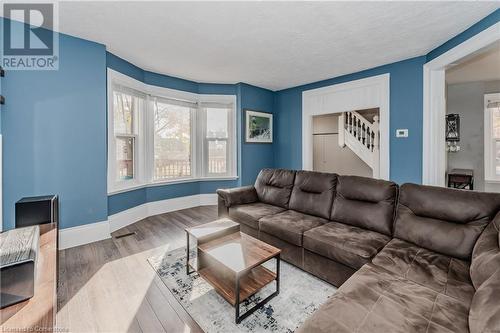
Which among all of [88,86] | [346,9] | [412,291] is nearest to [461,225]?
[412,291]

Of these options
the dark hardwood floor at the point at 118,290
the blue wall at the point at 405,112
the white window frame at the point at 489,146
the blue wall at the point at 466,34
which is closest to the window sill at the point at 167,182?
the dark hardwood floor at the point at 118,290

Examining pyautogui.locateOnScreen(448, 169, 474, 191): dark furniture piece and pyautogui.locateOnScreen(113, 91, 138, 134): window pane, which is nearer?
pyautogui.locateOnScreen(113, 91, 138, 134): window pane

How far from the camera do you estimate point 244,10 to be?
2279 mm

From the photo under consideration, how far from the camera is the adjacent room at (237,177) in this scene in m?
1.46

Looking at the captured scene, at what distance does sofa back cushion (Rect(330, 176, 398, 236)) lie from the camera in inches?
89.6

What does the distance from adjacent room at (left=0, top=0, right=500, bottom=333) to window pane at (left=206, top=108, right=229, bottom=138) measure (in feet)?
0.19

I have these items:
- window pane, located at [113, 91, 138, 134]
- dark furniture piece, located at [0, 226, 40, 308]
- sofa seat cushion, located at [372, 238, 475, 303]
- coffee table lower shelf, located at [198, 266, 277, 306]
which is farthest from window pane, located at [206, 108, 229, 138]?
dark furniture piece, located at [0, 226, 40, 308]

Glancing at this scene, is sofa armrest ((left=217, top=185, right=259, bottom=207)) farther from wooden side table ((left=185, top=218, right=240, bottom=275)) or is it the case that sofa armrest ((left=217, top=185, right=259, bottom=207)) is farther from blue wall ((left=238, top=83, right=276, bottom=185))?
blue wall ((left=238, top=83, right=276, bottom=185))

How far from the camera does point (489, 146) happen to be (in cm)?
462

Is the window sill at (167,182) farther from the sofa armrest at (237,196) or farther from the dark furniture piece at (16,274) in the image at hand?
the dark furniture piece at (16,274)

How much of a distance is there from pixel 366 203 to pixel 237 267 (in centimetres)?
161

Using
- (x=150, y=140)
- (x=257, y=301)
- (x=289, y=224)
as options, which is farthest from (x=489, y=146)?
(x=150, y=140)

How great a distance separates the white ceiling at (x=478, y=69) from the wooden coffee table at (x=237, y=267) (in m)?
4.00

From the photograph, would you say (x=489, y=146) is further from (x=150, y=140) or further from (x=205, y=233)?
(x=150, y=140)
